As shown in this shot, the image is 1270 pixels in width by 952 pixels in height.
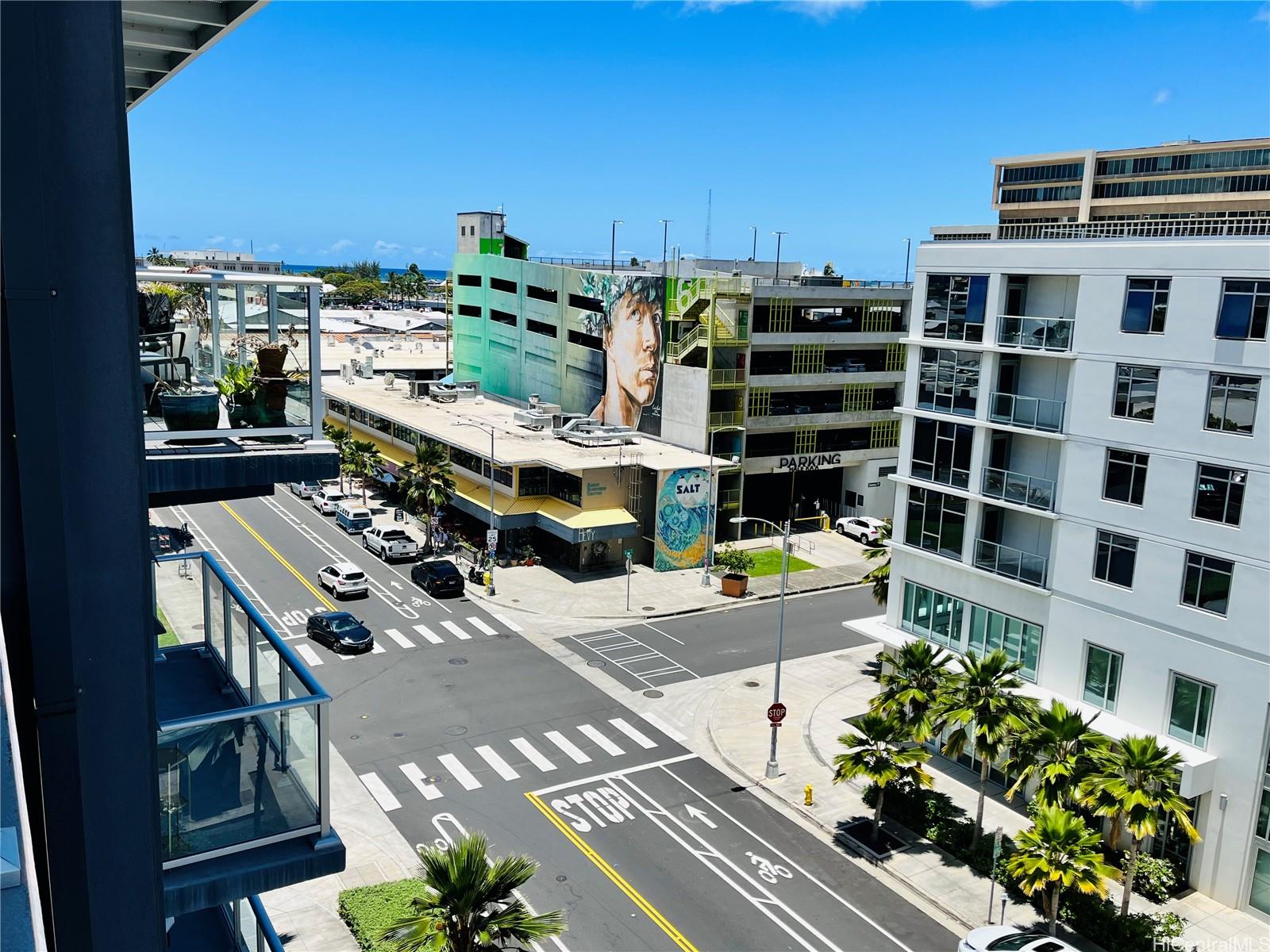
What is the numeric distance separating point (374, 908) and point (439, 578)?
25.6 m

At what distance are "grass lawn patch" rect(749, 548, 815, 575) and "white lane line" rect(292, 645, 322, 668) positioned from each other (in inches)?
930

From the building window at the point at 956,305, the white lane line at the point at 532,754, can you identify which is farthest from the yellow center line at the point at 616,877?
the building window at the point at 956,305

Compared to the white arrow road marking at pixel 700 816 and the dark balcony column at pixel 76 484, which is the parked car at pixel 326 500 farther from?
the dark balcony column at pixel 76 484

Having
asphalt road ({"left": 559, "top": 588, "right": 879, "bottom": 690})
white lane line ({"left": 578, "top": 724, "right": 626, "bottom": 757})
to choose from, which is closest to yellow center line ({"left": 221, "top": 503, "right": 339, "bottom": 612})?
asphalt road ({"left": 559, "top": 588, "right": 879, "bottom": 690})

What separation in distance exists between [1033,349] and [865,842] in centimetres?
1499

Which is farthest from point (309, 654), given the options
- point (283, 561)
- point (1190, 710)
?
point (1190, 710)

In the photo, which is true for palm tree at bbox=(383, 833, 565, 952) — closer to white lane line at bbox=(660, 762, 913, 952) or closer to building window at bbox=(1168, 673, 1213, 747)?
white lane line at bbox=(660, 762, 913, 952)

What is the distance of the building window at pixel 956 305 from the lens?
30562mm

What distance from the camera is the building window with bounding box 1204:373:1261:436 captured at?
23.9 metres

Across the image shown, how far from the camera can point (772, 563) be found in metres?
55.3

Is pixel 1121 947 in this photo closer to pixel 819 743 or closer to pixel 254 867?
pixel 819 743

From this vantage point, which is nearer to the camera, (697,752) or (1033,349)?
(1033,349)

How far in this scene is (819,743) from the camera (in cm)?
3347

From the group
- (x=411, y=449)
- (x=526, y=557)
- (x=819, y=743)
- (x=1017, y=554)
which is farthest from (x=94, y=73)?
(x=411, y=449)
